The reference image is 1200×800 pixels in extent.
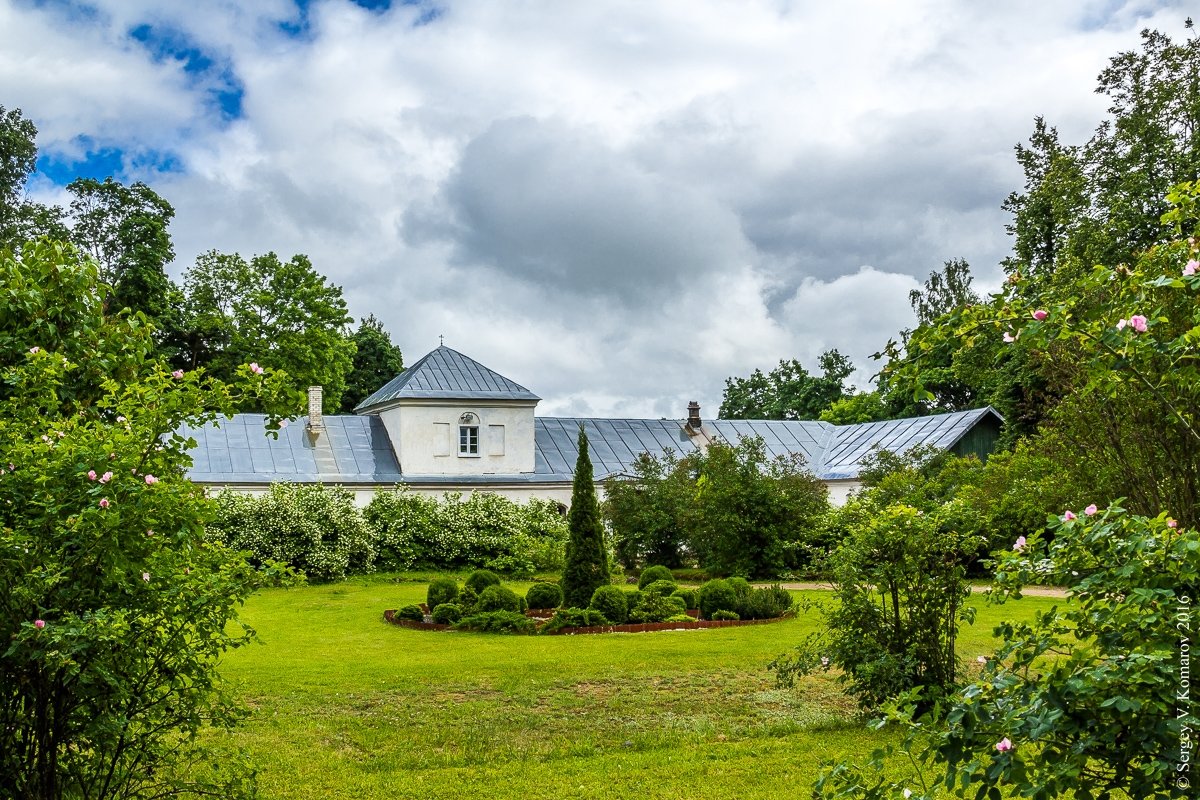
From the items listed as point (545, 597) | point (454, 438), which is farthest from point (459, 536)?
point (545, 597)

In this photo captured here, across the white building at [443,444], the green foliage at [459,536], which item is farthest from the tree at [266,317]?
the green foliage at [459,536]

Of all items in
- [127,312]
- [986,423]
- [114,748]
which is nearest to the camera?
[114,748]

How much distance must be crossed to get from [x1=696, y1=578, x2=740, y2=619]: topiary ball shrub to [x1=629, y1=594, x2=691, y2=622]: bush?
1.26ft

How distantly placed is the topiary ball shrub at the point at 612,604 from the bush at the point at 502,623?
107 centimetres

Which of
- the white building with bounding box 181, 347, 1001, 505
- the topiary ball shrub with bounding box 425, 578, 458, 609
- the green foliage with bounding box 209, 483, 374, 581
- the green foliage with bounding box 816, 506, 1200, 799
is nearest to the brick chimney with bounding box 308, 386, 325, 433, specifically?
the white building with bounding box 181, 347, 1001, 505

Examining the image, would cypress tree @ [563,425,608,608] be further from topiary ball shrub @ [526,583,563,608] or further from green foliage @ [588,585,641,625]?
green foliage @ [588,585,641,625]

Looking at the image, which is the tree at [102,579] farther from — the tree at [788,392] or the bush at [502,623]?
the tree at [788,392]

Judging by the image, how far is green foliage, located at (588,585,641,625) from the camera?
49.9 feet

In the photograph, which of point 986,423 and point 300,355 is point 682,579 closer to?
point 986,423

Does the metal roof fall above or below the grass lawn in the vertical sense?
above

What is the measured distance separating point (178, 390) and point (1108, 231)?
25.4 meters

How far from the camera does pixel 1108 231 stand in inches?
979

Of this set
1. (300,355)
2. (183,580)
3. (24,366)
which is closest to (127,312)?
(24,366)

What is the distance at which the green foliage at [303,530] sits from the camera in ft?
77.7
